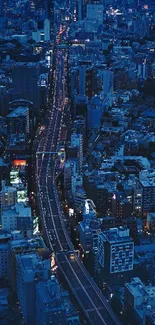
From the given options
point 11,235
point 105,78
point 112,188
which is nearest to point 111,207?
point 112,188

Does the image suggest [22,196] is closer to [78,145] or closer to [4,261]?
[4,261]

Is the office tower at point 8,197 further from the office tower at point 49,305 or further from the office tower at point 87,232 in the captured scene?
the office tower at point 49,305

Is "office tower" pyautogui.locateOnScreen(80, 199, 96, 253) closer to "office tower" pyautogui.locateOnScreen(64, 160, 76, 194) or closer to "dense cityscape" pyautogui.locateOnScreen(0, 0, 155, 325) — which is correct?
"dense cityscape" pyautogui.locateOnScreen(0, 0, 155, 325)

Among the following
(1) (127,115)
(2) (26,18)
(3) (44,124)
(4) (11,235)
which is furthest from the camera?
(2) (26,18)

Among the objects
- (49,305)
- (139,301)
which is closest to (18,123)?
(139,301)

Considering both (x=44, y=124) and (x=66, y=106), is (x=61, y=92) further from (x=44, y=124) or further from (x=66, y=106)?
(x=44, y=124)
